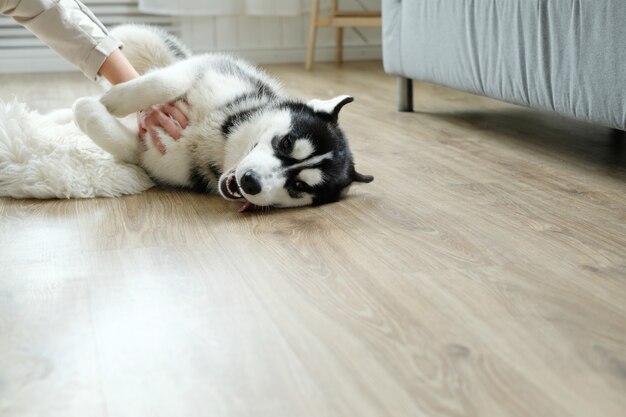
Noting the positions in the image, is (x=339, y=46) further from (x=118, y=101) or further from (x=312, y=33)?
(x=118, y=101)

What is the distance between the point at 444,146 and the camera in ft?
8.73

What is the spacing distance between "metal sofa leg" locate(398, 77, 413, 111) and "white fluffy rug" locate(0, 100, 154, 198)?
1.63m

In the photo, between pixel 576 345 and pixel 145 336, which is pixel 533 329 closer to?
pixel 576 345

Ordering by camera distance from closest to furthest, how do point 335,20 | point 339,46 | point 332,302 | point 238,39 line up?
point 332,302
point 335,20
point 238,39
point 339,46

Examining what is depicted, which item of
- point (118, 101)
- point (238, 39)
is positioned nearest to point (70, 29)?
point (118, 101)

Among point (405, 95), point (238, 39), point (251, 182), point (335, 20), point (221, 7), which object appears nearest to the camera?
point (251, 182)

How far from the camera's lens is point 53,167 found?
78.3 inches

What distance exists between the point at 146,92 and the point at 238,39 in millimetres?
3619

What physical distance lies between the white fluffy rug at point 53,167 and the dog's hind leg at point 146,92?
16 centimetres

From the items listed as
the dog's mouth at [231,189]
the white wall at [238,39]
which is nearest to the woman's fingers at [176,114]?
the dog's mouth at [231,189]

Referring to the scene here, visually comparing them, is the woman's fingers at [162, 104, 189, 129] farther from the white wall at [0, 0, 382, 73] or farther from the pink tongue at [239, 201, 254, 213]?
the white wall at [0, 0, 382, 73]

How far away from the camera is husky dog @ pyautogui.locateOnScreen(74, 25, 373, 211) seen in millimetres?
1813

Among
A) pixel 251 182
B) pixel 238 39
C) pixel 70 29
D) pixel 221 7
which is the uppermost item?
pixel 221 7

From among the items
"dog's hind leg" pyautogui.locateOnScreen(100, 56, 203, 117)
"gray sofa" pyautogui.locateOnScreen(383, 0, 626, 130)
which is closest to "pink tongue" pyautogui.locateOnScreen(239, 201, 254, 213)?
"dog's hind leg" pyautogui.locateOnScreen(100, 56, 203, 117)
